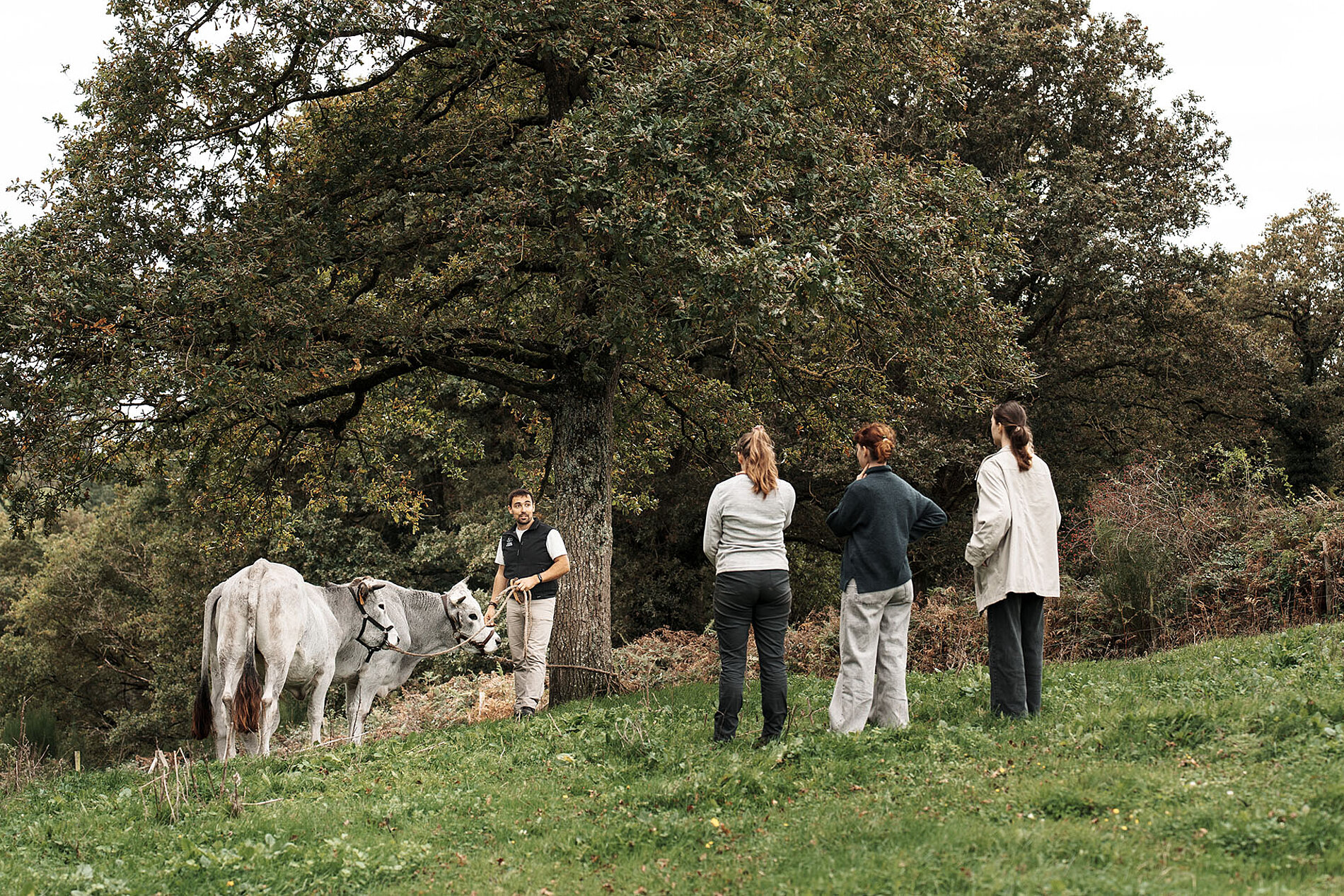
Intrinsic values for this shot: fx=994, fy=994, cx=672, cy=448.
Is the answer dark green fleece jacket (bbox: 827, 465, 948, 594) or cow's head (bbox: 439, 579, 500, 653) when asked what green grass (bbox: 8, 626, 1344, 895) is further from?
cow's head (bbox: 439, 579, 500, 653)

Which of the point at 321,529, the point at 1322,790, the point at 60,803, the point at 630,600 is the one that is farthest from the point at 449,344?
the point at 321,529

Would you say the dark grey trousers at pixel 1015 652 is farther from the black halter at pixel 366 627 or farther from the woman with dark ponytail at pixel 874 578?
the black halter at pixel 366 627

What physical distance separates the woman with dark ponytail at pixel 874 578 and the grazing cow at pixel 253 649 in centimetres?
585

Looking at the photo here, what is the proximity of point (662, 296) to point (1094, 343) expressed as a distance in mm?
16366

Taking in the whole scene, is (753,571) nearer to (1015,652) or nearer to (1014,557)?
(1014,557)

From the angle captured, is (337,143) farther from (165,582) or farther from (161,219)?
(165,582)

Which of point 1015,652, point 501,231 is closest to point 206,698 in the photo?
point 501,231

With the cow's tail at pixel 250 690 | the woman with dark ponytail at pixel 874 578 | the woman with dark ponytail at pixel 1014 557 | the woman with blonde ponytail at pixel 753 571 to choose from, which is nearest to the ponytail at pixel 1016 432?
the woman with dark ponytail at pixel 1014 557

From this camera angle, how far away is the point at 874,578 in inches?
289

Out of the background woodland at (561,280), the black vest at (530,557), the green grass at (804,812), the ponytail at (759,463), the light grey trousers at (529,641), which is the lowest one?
the green grass at (804,812)

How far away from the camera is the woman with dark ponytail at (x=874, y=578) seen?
734 centimetres

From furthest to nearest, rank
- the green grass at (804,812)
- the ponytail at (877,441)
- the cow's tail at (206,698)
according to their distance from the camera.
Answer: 1. the cow's tail at (206,698)
2. the ponytail at (877,441)
3. the green grass at (804,812)

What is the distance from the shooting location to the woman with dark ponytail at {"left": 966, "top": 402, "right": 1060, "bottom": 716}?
735 cm

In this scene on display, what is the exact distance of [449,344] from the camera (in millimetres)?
12547
